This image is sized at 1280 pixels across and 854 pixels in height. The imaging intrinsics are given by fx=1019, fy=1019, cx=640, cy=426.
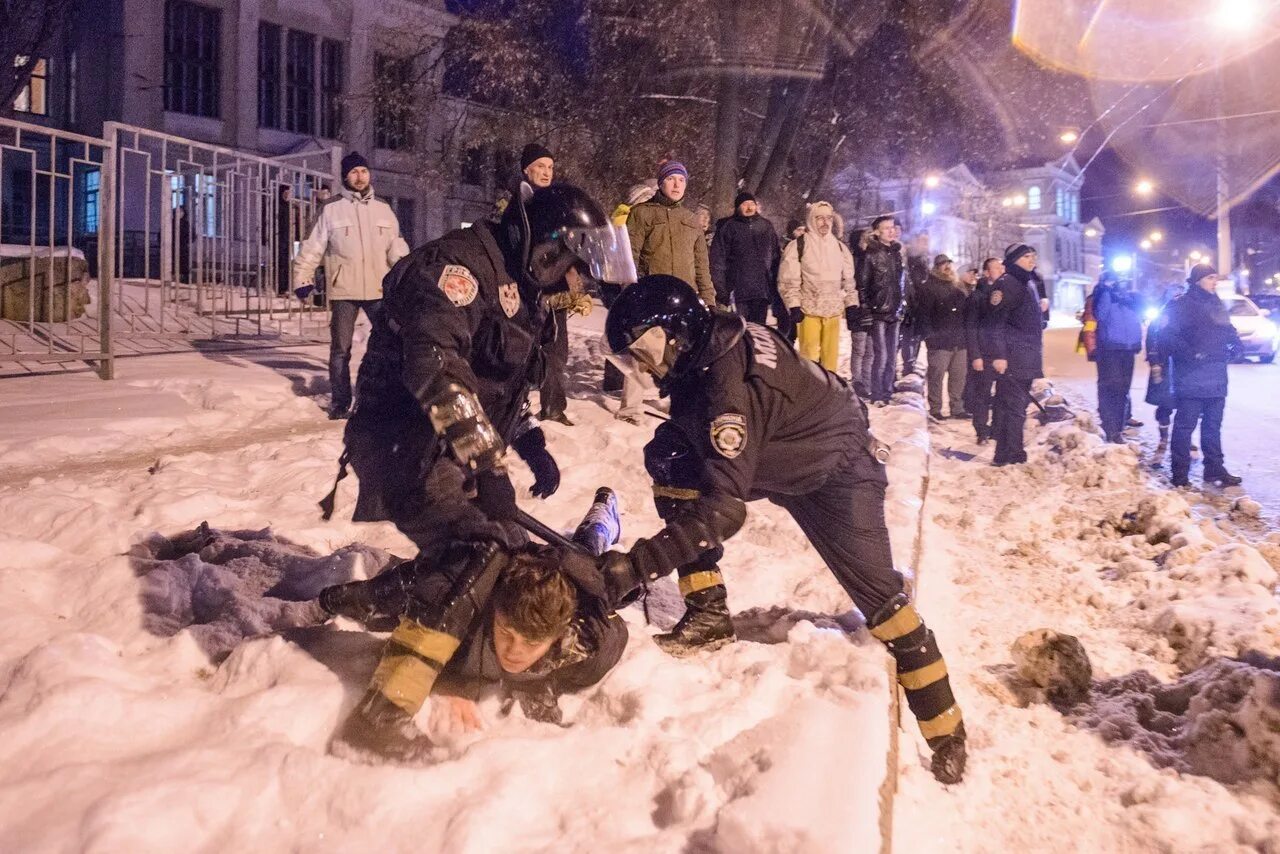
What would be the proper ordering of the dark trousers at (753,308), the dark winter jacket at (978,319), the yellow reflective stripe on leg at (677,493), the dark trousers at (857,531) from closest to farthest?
the dark trousers at (857,531)
the yellow reflective stripe on leg at (677,493)
the dark trousers at (753,308)
the dark winter jacket at (978,319)

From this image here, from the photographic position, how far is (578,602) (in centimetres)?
348

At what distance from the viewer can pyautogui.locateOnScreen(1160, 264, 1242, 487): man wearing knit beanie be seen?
29.1 feet

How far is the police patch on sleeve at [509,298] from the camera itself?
3.47m

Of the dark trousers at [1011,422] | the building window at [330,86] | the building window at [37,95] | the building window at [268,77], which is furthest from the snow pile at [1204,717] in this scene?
the building window at [37,95]

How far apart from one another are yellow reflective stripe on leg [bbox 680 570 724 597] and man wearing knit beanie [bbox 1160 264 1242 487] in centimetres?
648

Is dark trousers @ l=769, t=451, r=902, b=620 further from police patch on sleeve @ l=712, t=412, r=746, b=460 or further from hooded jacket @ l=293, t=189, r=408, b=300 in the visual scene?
hooded jacket @ l=293, t=189, r=408, b=300

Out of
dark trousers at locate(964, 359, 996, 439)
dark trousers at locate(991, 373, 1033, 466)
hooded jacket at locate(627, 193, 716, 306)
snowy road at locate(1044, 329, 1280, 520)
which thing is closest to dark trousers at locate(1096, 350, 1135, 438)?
snowy road at locate(1044, 329, 1280, 520)

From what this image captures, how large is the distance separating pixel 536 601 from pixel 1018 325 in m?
7.51

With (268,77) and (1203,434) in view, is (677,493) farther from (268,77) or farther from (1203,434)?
(268,77)

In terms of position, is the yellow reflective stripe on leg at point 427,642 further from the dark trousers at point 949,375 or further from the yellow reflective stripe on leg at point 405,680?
the dark trousers at point 949,375

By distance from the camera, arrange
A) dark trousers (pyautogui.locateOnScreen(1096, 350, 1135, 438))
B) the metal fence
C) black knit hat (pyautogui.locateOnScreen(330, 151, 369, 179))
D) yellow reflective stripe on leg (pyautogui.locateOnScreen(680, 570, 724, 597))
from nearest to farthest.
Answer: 1. yellow reflective stripe on leg (pyautogui.locateOnScreen(680, 570, 724, 597))
2. black knit hat (pyautogui.locateOnScreen(330, 151, 369, 179))
3. the metal fence
4. dark trousers (pyautogui.locateOnScreen(1096, 350, 1135, 438))

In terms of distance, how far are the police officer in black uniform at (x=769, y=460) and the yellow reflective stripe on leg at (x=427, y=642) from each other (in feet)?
2.19

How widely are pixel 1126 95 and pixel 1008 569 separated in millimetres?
26511

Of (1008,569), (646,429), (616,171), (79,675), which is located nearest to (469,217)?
(616,171)
